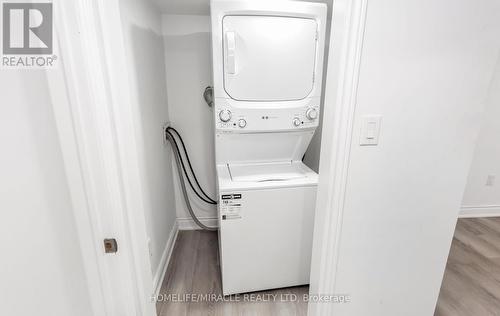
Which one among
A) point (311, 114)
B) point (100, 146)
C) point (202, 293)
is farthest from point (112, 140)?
point (202, 293)

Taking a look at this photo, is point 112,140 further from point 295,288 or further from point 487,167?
point 487,167

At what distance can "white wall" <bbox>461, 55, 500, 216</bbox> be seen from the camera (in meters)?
2.41

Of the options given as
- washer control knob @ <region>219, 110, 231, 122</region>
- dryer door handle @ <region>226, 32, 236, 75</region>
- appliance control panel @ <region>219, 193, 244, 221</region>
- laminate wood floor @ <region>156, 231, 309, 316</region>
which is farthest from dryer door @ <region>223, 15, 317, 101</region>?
laminate wood floor @ <region>156, 231, 309, 316</region>

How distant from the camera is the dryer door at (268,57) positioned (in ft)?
4.72

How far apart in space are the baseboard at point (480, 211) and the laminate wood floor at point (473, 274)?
14 centimetres

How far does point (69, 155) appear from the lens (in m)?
0.74

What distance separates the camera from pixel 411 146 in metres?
0.98

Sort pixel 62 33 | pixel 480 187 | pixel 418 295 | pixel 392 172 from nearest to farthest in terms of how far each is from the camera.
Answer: pixel 62 33, pixel 392 172, pixel 418 295, pixel 480 187

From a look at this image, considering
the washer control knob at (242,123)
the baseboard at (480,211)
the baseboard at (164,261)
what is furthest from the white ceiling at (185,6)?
the baseboard at (480,211)

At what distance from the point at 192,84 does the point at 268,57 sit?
0.93 metres

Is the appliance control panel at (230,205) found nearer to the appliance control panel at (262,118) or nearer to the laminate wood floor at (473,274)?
the appliance control panel at (262,118)

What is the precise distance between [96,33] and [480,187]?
11.8 ft

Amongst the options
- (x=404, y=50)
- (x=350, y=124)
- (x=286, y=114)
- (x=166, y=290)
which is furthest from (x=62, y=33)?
(x=166, y=290)

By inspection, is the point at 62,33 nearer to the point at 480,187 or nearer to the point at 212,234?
the point at 212,234
